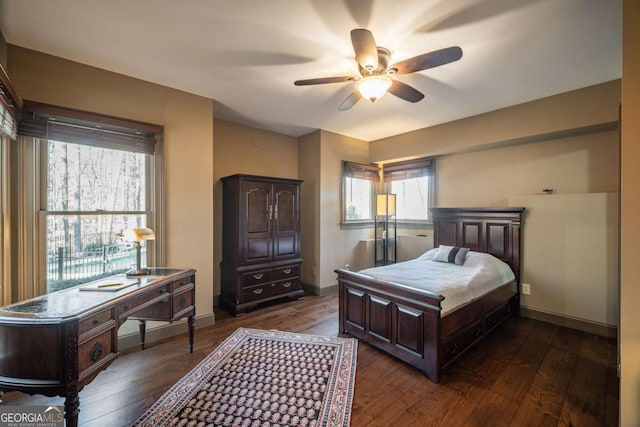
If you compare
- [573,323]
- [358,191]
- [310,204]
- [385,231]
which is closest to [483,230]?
[573,323]

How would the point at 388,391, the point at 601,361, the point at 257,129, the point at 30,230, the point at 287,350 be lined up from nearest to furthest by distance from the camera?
the point at 388,391
the point at 30,230
the point at 601,361
the point at 287,350
the point at 257,129

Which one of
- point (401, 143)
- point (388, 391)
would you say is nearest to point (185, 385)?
point (388, 391)

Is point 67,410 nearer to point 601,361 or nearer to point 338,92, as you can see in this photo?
point 338,92

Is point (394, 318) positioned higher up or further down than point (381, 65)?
further down

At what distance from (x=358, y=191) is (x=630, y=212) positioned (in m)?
3.75

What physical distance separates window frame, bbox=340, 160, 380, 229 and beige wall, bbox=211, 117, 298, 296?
2.40 ft

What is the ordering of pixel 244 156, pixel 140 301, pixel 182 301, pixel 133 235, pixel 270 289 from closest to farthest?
1. pixel 140 301
2. pixel 133 235
3. pixel 182 301
4. pixel 270 289
5. pixel 244 156

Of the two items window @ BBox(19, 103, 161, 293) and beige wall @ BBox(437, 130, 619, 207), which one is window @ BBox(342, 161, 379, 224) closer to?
beige wall @ BBox(437, 130, 619, 207)

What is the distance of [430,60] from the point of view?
1.86 metres

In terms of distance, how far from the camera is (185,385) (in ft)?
6.69

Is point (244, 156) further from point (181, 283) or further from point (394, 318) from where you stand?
point (394, 318)

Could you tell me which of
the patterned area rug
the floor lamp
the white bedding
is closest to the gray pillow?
the white bedding

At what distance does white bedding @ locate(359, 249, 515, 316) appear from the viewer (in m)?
2.37

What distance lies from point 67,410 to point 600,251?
15.6ft
